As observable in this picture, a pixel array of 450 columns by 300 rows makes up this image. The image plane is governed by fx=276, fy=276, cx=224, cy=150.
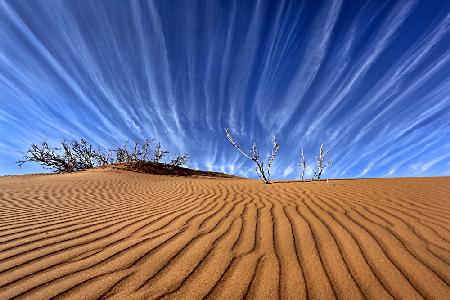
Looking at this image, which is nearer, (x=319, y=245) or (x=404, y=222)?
(x=319, y=245)

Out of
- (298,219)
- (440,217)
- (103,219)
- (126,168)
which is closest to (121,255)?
(103,219)

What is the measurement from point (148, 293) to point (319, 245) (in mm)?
1638

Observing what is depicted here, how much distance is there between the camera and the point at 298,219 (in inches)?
139

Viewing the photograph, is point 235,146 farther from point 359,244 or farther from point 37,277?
point 37,277

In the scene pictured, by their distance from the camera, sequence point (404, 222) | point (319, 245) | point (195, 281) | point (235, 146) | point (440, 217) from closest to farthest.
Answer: point (195, 281) < point (319, 245) < point (404, 222) < point (440, 217) < point (235, 146)

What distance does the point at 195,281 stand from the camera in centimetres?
205

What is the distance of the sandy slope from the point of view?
1959mm

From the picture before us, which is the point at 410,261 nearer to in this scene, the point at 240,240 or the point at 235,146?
the point at 240,240

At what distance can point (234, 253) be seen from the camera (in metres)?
2.52

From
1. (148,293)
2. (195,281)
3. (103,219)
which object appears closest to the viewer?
(148,293)

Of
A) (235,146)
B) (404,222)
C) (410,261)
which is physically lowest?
(410,261)

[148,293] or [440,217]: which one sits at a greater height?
[440,217]

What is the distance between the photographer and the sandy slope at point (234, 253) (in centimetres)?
196

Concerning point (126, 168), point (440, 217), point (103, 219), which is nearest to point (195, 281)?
point (103, 219)
